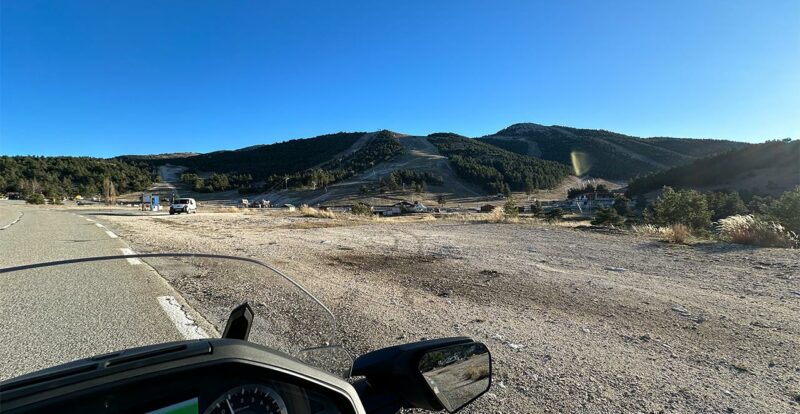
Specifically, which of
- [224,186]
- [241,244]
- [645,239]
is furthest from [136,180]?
[645,239]

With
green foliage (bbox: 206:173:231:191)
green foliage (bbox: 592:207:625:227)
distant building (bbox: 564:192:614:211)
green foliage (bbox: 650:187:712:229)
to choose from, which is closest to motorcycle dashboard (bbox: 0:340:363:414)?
green foliage (bbox: 650:187:712:229)

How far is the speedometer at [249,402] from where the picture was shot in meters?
1.21

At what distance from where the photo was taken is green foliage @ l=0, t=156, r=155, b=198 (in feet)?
291

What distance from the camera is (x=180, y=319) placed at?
439 centimetres

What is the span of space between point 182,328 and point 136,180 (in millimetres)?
122248

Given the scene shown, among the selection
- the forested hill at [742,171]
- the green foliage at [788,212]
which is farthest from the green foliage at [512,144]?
the green foliage at [788,212]

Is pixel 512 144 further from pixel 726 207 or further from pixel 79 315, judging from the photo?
pixel 79 315

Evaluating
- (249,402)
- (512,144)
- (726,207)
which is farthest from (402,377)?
(512,144)

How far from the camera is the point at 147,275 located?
6941 mm

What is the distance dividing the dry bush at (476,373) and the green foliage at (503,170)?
87.6 meters

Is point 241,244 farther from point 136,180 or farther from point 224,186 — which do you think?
point 136,180

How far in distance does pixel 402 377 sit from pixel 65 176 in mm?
127805

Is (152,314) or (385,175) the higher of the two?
(385,175)

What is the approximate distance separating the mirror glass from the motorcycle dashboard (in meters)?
0.45
